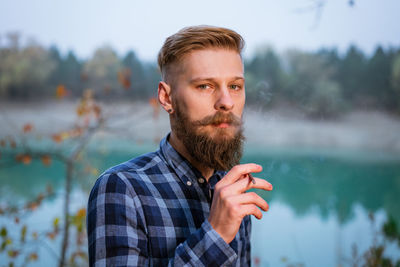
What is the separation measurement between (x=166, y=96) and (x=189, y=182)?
233mm

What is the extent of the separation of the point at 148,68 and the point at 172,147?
26.4 feet

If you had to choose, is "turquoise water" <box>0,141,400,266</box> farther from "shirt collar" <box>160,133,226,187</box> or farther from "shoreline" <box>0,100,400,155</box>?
"shirt collar" <box>160,133,226,187</box>

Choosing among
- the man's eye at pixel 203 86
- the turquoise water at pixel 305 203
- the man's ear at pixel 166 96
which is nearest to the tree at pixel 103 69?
the turquoise water at pixel 305 203

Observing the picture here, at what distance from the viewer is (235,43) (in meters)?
0.97

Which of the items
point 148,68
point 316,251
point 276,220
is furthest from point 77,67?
point 316,251

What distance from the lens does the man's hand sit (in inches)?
28.1

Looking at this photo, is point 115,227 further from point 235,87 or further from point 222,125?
point 235,87

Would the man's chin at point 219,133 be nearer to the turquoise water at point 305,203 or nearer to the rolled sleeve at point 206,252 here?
the rolled sleeve at point 206,252

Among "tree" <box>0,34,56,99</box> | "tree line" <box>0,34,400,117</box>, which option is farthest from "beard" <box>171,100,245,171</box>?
"tree" <box>0,34,56,99</box>

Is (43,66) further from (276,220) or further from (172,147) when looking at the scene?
(172,147)

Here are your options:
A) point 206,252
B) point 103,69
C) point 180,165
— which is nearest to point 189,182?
point 180,165

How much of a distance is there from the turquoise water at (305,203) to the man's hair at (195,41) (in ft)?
10.4

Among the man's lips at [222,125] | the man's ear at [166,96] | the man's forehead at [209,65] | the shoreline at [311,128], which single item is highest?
the man's forehead at [209,65]

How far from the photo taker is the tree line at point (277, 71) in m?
8.62
